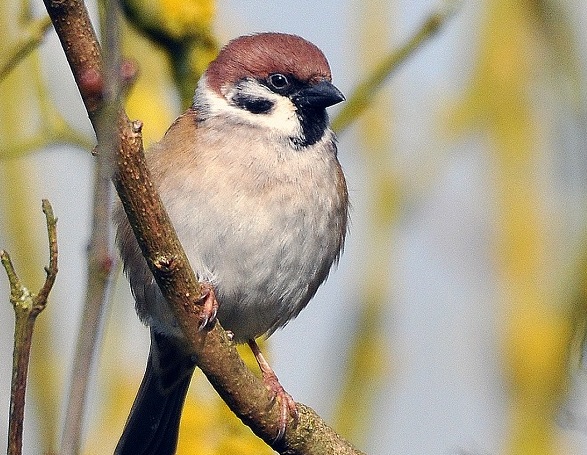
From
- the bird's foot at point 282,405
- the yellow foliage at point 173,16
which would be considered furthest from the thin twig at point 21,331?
the yellow foliage at point 173,16

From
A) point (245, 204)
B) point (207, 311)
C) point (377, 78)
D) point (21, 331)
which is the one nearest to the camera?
point (21, 331)

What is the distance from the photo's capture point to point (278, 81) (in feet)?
14.0

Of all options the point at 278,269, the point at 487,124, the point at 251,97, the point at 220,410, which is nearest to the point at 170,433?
the point at 220,410

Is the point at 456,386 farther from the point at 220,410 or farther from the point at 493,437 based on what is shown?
the point at 220,410

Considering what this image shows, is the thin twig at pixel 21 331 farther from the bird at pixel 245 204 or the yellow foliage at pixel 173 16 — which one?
the yellow foliage at pixel 173 16

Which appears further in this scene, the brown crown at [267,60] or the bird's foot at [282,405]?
the brown crown at [267,60]

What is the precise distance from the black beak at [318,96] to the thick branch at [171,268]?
1.31 meters

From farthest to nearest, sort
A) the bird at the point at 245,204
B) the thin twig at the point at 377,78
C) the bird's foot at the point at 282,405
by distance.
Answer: the thin twig at the point at 377,78, the bird at the point at 245,204, the bird's foot at the point at 282,405

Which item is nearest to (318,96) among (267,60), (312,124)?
(312,124)

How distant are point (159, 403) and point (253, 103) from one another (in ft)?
4.25

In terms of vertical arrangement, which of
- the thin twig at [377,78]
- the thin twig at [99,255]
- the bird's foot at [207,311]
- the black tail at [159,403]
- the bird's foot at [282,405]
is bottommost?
the black tail at [159,403]

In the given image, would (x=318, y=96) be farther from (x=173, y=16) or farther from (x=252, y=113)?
(x=173, y=16)

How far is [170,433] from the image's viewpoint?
13.5 ft

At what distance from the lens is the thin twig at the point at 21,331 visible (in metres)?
1.97
